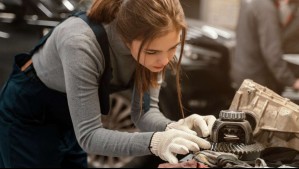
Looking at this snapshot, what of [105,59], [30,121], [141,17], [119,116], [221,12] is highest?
[221,12]

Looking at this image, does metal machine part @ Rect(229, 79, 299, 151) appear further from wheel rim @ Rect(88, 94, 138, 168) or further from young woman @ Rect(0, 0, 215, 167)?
wheel rim @ Rect(88, 94, 138, 168)

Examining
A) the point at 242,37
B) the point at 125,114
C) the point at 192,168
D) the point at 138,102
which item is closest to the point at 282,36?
the point at 242,37

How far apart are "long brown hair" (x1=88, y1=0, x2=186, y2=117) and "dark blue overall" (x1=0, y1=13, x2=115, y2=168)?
1.00 feet

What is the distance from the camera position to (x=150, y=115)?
213cm

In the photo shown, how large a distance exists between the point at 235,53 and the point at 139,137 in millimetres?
1758

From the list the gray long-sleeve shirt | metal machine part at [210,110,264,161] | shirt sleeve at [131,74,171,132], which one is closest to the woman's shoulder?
the gray long-sleeve shirt

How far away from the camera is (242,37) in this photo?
10.7ft

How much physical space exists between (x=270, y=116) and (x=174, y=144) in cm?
39

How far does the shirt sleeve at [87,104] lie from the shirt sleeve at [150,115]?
0.30m

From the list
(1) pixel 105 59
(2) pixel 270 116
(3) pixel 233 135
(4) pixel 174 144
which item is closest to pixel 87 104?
(1) pixel 105 59

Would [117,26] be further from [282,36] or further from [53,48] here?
[282,36]

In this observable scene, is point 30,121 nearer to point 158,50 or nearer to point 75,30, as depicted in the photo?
point 75,30

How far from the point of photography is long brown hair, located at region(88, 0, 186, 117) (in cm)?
179

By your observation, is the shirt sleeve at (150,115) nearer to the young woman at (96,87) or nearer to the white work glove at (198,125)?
the young woman at (96,87)
